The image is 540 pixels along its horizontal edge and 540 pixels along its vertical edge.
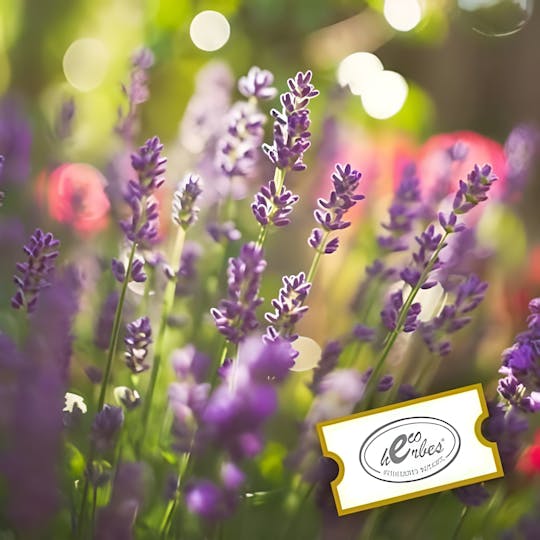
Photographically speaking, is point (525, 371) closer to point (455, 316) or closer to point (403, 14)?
point (455, 316)

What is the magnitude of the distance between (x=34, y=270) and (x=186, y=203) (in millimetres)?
76

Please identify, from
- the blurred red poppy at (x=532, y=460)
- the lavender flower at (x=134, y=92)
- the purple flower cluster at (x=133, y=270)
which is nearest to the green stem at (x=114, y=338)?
the purple flower cluster at (x=133, y=270)

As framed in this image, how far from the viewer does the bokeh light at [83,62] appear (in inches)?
19.4

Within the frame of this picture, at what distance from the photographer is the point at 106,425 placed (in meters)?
0.37

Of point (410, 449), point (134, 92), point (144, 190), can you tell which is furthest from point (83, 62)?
point (410, 449)

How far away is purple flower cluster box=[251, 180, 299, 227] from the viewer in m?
0.37

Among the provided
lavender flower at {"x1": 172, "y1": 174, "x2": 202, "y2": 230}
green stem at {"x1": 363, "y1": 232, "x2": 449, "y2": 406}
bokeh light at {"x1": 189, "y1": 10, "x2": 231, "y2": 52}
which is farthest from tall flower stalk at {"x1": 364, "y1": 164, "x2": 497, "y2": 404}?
bokeh light at {"x1": 189, "y1": 10, "x2": 231, "y2": 52}

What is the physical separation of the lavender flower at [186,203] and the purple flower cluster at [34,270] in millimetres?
58

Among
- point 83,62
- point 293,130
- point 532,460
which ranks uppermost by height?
point 83,62

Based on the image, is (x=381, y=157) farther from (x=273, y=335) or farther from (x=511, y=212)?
(x=273, y=335)

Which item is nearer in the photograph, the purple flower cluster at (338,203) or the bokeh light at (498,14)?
the purple flower cluster at (338,203)

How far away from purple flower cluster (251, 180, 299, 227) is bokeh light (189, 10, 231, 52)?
0.21m

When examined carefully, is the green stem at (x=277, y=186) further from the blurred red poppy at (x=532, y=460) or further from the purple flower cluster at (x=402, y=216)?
the blurred red poppy at (x=532, y=460)

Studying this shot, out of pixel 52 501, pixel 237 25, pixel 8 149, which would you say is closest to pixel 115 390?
pixel 52 501
